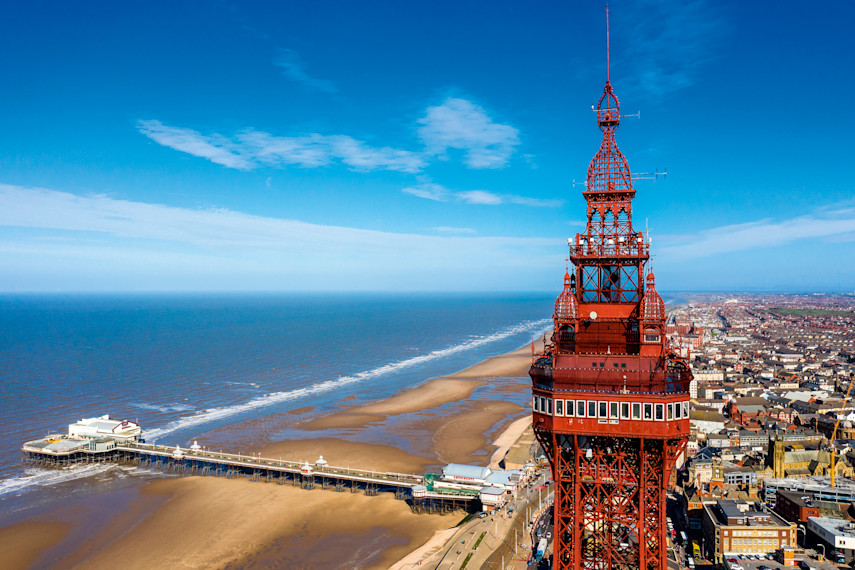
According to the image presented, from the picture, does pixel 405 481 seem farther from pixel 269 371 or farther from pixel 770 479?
pixel 269 371

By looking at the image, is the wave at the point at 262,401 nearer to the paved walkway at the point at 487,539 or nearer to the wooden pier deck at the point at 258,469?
the wooden pier deck at the point at 258,469

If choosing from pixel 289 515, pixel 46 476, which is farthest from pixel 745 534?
pixel 46 476

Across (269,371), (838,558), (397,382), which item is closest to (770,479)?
(838,558)

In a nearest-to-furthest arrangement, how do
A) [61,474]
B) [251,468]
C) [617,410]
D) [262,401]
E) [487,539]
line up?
[617,410]
[487,539]
[61,474]
[251,468]
[262,401]

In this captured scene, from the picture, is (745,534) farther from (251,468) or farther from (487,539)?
(251,468)

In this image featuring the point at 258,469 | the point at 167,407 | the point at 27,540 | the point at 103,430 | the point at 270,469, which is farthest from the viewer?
A: the point at 167,407

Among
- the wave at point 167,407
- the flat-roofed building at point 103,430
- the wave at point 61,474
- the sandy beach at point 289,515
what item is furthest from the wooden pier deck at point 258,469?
the wave at point 167,407
